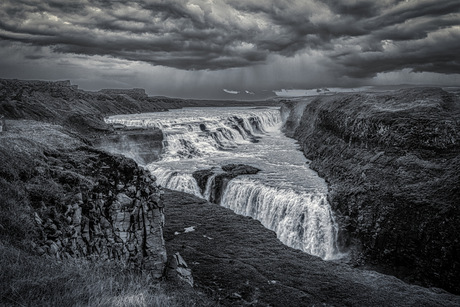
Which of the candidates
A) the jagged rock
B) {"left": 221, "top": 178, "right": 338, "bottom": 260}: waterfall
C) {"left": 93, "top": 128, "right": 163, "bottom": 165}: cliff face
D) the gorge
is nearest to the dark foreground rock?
the gorge

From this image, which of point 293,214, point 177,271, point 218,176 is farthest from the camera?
point 218,176

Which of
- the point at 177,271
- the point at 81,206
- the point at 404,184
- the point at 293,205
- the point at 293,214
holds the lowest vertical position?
the point at 293,214

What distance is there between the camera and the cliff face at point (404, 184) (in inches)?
703

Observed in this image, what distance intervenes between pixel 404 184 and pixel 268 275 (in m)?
12.3

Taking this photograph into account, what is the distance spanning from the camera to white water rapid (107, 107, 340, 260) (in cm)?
2322

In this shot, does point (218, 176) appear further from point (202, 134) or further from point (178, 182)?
point (202, 134)

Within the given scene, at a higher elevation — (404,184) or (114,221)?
(404,184)

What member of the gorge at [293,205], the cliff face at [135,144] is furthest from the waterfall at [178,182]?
the cliff face at [135,144]

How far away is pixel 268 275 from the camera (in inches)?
595

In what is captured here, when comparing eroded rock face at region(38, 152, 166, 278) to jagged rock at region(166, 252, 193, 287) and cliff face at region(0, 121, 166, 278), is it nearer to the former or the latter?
cliff face at region(0, 121, 166, 278)

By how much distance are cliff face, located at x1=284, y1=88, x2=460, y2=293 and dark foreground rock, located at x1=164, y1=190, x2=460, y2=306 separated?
2700 mm

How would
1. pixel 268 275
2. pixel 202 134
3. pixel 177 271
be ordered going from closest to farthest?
pixel 177 271
pixel 268 275
pixel 202 134

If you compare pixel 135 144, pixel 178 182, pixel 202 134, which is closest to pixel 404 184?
pixel 178 182

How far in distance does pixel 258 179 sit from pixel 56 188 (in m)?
20.2
